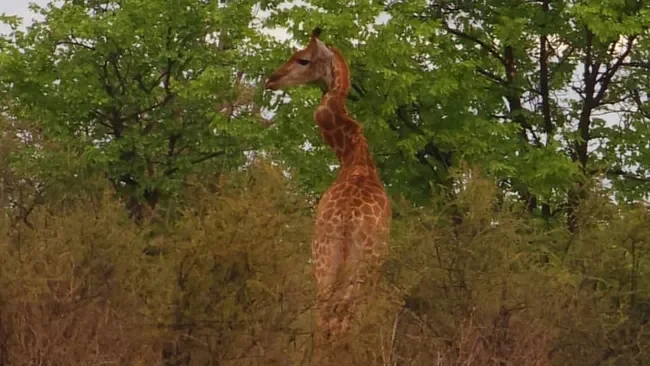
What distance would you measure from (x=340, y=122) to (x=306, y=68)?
2.07ft

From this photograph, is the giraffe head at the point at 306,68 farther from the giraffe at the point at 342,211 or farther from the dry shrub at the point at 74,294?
the dry shrub at the point at 74,294

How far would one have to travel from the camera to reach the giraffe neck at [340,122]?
10742mm

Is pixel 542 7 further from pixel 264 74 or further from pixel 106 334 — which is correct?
pixel 106 334

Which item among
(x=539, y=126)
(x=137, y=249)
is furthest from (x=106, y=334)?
(x=539, y=126)

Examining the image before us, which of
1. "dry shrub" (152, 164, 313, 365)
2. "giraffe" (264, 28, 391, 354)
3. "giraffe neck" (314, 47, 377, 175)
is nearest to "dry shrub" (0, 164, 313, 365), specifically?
"dry shrub" (152, 164, 313, 365)

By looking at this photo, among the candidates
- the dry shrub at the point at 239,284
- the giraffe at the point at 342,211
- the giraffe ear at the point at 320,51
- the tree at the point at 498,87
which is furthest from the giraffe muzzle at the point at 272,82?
the tree at the point at 498,87

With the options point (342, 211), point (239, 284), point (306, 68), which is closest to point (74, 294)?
point (239, 284)

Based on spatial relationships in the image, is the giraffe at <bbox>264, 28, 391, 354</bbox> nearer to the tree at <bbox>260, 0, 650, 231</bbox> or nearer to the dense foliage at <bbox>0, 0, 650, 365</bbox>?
the dense foliage at <bbox>0, 0, 650, 365</bbox>

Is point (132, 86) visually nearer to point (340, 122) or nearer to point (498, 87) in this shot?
point (498, 87)

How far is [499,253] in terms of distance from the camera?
318 inches

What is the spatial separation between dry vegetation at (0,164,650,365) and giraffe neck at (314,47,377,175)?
1.93 meters

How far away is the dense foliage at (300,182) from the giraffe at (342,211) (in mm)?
245

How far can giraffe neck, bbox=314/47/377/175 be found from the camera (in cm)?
1074

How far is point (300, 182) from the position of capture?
14648 mm
